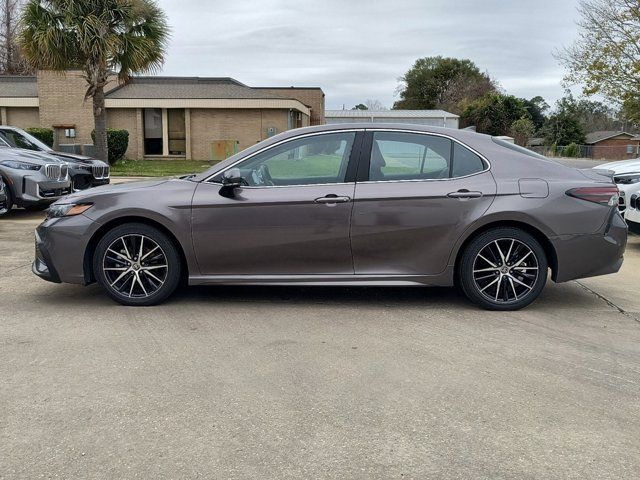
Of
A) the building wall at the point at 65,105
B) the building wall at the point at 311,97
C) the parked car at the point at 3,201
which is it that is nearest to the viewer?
the parked car at the point at 3,201

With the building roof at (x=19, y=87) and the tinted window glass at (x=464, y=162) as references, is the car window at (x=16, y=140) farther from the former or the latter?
the building roof at (x=19, y=87)

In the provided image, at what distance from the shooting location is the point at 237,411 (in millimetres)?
3402

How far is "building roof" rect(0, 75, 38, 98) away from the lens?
3128 cm

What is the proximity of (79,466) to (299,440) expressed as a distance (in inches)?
41.0

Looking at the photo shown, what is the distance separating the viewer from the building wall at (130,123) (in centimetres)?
3030

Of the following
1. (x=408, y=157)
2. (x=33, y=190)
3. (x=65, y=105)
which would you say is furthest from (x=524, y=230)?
(x=65, y=105)

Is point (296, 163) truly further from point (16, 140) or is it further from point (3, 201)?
point (16, 140)

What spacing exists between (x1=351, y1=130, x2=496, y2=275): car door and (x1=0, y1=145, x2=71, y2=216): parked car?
706 cm


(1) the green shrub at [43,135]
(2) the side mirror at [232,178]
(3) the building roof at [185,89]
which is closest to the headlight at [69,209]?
(2) the side mirror at [232,178]

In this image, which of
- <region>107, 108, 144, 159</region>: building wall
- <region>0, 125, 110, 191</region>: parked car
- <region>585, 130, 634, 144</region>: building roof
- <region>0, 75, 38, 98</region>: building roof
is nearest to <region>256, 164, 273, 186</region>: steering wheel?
<region>0, 125, 110, 191</region>: parked car

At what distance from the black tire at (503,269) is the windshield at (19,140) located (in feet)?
31.4

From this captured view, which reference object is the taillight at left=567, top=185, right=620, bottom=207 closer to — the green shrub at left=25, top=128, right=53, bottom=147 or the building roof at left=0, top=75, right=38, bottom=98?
the green shrub at left=25, top=128, right=53, bottom=147

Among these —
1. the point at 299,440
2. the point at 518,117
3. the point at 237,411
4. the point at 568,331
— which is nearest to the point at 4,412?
the point at 237,411

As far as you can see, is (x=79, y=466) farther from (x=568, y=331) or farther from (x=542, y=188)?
(x=542, y=188)
